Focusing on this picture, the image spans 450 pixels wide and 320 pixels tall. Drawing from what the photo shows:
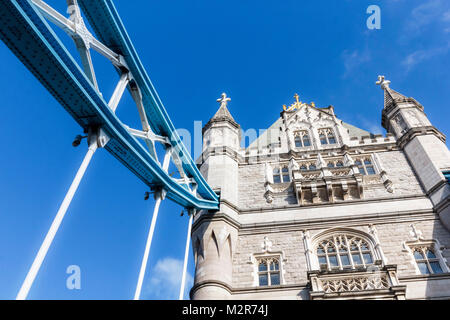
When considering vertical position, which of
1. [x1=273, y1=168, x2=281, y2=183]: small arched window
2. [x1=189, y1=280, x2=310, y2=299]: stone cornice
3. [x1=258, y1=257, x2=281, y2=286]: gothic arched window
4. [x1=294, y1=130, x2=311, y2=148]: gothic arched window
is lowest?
[x1=189, y1=280, x2=310, y2=299]: stone cornice

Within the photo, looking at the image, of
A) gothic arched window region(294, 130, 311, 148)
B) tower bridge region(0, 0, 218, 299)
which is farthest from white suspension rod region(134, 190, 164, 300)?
gothic arched window region(294, 130, 311, 148)

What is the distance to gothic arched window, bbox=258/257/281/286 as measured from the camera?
44.7 feet

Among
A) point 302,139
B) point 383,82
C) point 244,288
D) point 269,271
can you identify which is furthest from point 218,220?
point 383,82

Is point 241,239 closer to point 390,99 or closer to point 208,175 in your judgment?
point 208,175

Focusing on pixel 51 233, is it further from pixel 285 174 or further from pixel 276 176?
pixel 285 174

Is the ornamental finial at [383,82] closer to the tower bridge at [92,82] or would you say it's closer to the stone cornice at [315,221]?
the stone cornice at [315,221]

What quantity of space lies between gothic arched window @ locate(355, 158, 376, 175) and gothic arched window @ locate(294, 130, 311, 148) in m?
3.31

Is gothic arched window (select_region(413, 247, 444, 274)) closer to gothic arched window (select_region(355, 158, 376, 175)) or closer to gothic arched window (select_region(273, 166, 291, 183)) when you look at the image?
gothic arched window (select_region(355, 158, 376, 175))

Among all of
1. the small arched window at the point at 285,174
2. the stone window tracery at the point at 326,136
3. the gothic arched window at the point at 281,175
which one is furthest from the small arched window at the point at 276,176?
the stone window tracery at the point at 326,136

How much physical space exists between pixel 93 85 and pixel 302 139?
1502cm

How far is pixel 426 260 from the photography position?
13211 mm

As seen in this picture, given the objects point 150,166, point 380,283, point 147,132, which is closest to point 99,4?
point 147,132

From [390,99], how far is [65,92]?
18.5 meters
